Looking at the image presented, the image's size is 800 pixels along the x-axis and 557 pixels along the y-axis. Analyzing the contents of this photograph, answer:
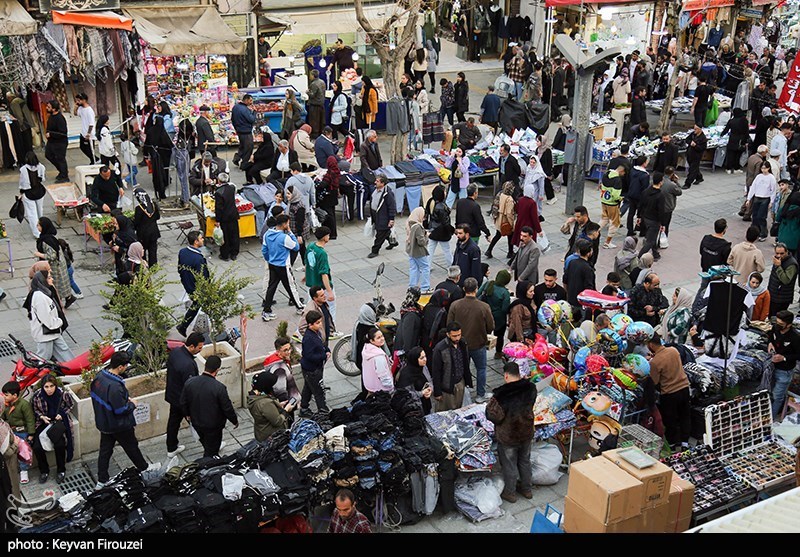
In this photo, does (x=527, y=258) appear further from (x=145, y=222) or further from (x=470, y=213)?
(x=145, y=222)

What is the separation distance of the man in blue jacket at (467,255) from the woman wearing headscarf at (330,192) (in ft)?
12.7

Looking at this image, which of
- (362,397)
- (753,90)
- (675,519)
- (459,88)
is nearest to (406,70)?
(459,88)

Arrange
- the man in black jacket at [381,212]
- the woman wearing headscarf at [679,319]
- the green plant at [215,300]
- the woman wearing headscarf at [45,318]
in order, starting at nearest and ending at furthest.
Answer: the green plant at [215,300] → the woman wearing headscarf at [45,318] → the woman wearing headscarf at [679,319] → the man in black jacket at [381,212]

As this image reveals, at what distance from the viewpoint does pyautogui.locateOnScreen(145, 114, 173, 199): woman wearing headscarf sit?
18391 millimetres

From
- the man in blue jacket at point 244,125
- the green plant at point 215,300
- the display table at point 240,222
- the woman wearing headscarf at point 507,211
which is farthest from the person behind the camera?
A: the man in blue jacket at point 244,125

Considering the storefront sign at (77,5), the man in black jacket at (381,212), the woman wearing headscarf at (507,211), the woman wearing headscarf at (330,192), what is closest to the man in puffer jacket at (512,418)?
the woman wearing headscarf at (507,211)

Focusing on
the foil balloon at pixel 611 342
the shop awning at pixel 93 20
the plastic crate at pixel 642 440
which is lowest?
the plastic crate at pixel 642 440

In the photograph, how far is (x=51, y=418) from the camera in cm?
997

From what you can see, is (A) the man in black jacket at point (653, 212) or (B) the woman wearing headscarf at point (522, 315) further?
(A) the man in black jacket at point (653, 212)

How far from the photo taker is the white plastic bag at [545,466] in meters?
10.0

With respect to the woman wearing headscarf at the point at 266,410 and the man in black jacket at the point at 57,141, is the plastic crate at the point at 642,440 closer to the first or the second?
the woman wearing headscarf at the point at 266,410

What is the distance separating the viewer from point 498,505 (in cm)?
963

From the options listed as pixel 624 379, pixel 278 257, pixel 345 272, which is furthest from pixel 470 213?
pixel 624 379

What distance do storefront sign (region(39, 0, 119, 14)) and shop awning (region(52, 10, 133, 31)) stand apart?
0.60 ft
